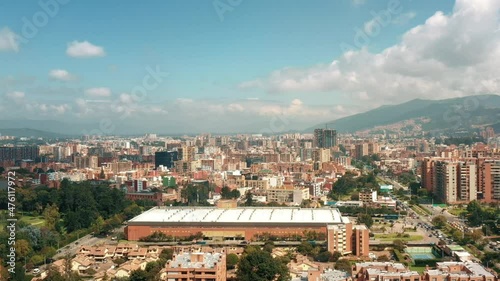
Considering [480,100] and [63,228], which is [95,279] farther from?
[480,100]

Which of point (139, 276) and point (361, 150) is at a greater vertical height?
point (361, 150)

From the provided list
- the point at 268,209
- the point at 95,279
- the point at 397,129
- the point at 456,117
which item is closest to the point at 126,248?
the point at 95,279

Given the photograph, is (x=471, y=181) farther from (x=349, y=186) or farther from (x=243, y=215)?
Answer: (x=243, y=215)

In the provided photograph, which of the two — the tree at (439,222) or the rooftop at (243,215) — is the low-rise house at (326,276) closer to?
the rooftop at (243,215)

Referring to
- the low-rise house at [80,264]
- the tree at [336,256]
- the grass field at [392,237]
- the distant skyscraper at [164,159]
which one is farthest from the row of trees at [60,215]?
the distant skyscraper at [164,159]

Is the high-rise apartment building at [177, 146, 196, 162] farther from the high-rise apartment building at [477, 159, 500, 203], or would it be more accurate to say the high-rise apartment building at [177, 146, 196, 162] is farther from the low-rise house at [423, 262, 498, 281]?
the low-rise house at [423, 262, 498, 281]

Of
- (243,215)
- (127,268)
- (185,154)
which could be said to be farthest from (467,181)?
(185,154)
